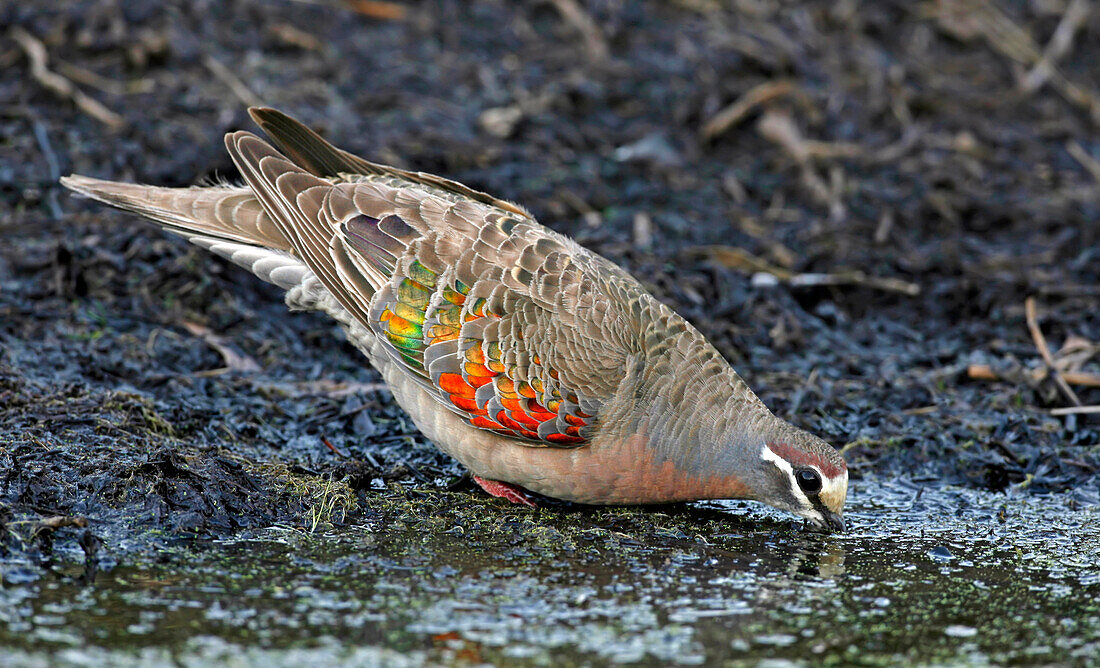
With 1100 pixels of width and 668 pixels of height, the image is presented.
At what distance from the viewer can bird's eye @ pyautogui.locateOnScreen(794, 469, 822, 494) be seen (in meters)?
5.67

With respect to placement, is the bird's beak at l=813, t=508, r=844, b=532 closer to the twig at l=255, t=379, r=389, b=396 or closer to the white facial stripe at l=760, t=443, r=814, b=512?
the white facial stripe at l=760, t=443, r=814, b=512

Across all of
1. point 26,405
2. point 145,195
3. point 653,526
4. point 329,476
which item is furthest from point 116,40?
point 653,526

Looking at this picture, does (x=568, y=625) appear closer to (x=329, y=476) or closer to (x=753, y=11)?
(x=329, y=476)

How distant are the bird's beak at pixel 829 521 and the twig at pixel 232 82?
5.54 m

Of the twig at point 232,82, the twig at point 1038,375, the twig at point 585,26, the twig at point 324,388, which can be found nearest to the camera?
the twig at point 324,388

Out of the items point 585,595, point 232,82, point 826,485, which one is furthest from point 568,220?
point 585,595

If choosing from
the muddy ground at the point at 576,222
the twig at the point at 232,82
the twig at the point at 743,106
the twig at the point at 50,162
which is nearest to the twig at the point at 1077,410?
the muddy ground at the point at 576,222

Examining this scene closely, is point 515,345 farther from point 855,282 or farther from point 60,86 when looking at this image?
point 60,86

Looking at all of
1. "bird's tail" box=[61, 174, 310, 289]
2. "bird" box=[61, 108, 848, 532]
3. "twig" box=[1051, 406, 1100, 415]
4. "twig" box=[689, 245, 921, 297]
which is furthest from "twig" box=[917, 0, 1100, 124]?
"bird's tail" box=[61, 174, 310, 289]

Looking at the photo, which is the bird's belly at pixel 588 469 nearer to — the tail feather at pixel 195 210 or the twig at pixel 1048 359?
the tail feather at pixel 195 210

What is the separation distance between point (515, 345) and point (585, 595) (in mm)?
1419

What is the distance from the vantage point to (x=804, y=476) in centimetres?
569

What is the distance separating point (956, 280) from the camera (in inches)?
347

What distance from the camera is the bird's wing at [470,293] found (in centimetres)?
575
